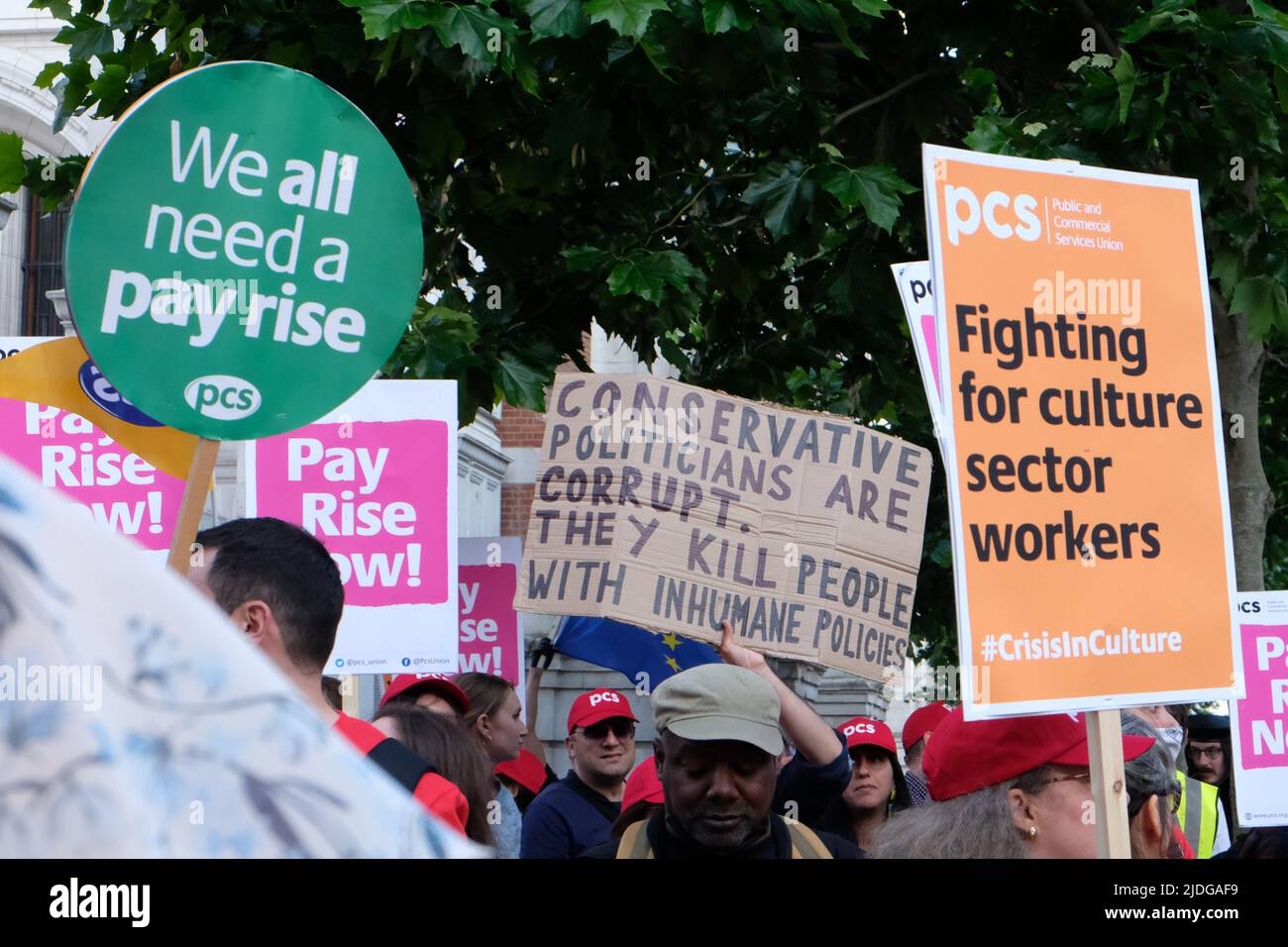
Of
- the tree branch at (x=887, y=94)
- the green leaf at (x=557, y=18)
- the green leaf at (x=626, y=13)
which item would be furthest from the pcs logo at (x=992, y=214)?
the tree branch at (x=887, y=94)

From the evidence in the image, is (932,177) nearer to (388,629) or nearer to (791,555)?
(791,555)

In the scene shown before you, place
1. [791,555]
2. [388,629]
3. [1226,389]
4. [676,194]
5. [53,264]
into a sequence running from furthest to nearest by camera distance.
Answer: [53,264]
[676,194]
[1226,389]
[388,629]
[791,555]

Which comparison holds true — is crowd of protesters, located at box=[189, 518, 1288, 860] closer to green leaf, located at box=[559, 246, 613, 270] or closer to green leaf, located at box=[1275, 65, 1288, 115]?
green leaf, located at box=[559, 246, 613, 270]

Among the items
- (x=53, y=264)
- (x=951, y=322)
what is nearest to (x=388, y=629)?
(x=951, y=322)

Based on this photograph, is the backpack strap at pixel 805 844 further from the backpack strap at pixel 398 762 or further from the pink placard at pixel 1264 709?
the pink placard at pixel 1264 709

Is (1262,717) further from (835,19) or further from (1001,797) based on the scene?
(1001,797)

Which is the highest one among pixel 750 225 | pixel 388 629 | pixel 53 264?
pixel 53 264

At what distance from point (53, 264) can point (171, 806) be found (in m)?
19.6

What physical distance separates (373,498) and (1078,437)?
321 centimetres

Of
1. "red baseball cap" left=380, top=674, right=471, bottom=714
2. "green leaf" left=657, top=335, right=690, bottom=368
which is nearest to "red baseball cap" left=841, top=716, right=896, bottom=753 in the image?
"red baseball cap" left=380, top=674, right=471, bottom=714

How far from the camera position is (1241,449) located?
6781 millimetres

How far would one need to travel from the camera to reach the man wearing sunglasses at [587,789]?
510 centimetres

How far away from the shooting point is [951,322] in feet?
10.7

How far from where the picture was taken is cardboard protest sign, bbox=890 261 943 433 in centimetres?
365
